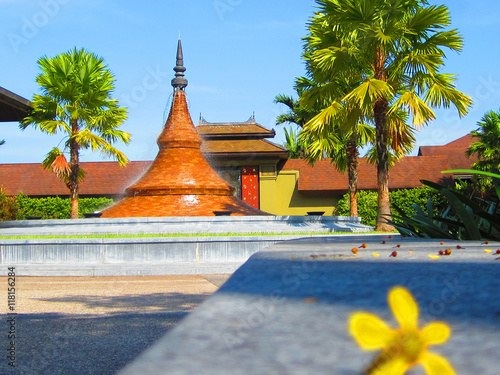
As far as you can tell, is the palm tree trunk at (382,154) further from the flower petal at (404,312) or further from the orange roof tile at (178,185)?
the flower petal at (404,312)

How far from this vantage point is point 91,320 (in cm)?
511

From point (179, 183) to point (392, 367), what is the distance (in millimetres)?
15704

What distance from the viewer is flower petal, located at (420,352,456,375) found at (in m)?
0.39

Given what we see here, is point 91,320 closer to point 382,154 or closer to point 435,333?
point 435,333

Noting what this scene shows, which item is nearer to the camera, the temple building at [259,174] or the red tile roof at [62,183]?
the temple building at [259,174]

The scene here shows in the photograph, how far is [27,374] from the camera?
10.8ft

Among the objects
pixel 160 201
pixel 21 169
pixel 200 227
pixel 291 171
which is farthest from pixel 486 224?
pixel 21 169

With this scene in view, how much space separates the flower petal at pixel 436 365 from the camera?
0.39 meters

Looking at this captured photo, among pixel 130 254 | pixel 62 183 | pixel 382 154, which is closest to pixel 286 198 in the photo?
pixel 62 183

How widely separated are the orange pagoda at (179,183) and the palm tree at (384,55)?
3.97 meters

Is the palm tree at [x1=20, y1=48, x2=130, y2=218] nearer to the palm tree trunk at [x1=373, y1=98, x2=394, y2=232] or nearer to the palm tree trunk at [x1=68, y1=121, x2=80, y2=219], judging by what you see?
the palm tree trunk at [x1=68, y1=121, x2=80, y2=219]

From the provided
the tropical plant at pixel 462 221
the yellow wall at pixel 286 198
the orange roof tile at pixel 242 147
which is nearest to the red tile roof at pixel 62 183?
the orange roof tile at pixel 242 147

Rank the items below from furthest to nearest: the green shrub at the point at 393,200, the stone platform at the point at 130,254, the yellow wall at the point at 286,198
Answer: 1. the yellow wall at the point at 286,198
2. the green shrub at the point at 393,200
3. the stone platform at the point at 130,254

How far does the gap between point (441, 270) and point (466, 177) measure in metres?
28.4
